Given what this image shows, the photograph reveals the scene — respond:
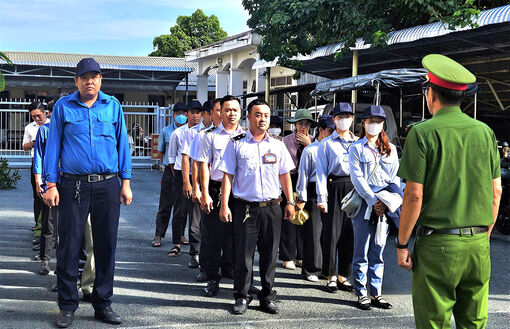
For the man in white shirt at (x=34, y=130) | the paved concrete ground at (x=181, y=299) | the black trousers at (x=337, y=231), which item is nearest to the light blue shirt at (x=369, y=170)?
the black trousers at (x=337, y=231)

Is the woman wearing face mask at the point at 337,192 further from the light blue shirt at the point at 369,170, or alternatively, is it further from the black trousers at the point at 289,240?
the black trousers at the point at 289,240

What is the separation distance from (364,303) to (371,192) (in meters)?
1.07

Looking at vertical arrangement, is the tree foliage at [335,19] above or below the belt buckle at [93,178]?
above

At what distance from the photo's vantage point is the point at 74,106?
5.40m

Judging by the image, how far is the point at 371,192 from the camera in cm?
606

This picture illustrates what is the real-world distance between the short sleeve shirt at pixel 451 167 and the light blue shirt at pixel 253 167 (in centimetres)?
247

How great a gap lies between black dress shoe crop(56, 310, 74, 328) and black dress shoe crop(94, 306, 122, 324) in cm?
25

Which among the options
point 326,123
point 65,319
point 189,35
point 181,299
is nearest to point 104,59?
point 189,35

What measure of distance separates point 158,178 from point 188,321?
15.1 metres

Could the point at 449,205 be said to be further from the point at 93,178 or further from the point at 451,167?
the point at 93,178

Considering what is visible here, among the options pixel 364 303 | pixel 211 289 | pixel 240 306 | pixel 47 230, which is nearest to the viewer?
pixel 240 306

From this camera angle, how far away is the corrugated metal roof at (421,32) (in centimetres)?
1123

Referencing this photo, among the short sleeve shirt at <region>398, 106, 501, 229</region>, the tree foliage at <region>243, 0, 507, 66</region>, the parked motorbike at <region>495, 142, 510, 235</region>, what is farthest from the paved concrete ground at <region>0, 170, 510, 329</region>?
the tree foliage at <region>243, 0, 507, 66</region>

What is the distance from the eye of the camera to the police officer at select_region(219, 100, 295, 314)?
5.88 metres
